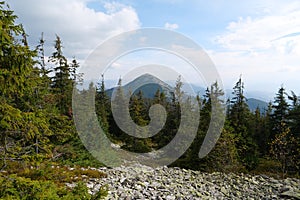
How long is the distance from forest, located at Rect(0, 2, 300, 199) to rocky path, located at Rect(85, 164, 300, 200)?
1041 millimetres

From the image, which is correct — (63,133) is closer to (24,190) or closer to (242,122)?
(24,190)

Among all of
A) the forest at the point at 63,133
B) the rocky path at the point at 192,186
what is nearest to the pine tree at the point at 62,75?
the forest at the point at 63,133

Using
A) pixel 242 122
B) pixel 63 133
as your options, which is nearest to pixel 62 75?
pixel 63 133

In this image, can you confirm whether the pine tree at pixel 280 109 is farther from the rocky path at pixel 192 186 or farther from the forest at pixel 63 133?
the rocky path at pixel 192 186

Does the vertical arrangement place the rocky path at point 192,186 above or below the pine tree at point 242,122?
below

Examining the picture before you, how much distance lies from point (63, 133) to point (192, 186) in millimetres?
7099

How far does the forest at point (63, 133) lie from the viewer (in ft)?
12.3

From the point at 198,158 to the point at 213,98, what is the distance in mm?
4499

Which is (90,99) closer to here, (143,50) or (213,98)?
(143,50)

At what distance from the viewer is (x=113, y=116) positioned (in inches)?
1334

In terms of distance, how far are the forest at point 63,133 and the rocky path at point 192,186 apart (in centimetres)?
104

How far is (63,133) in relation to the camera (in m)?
12.1

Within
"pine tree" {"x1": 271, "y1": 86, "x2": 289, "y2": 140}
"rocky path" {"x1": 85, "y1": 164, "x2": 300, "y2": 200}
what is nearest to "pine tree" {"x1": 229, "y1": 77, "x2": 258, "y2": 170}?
"pine tree" {"x1": 271, "y1": 86, "x2": 289, "y2": 140}

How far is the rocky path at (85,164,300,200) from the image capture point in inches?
420
